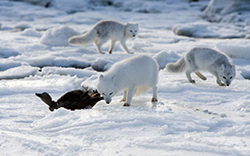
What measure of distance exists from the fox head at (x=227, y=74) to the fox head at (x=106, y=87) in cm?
215

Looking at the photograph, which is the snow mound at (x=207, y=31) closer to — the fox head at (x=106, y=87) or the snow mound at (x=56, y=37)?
the snow mound at (x=56, y=37)

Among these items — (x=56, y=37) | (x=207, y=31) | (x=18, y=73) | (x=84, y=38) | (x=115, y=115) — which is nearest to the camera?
(x=115, y=115)

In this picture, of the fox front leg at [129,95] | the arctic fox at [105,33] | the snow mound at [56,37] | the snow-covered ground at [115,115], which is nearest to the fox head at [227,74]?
the snow-covered ground at [115,115]

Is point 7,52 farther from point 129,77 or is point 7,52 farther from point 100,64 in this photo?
point 129,77

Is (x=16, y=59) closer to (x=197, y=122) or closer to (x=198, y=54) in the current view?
(x=198, y=54)

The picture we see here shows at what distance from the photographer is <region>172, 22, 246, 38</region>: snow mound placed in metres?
12.6

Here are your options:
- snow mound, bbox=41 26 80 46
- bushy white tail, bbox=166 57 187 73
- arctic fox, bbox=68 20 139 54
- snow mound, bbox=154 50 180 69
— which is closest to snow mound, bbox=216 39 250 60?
snow mound, bbox=154 50 180 69

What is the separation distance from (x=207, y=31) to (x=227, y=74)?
26.2ft

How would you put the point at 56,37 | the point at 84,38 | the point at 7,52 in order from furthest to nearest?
the point at 56,37 < the point at 84,38 < the point at 7,52

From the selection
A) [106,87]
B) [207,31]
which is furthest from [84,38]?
[207,31]

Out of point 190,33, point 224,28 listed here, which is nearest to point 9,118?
point 190,33

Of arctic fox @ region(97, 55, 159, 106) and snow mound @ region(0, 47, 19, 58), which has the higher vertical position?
arctic fox @ region(97, 55, 159, 106)

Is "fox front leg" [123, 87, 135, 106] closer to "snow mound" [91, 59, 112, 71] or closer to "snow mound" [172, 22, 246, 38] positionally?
"snow mound" [91, 59, 112, 71]

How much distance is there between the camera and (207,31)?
43.1 feet
